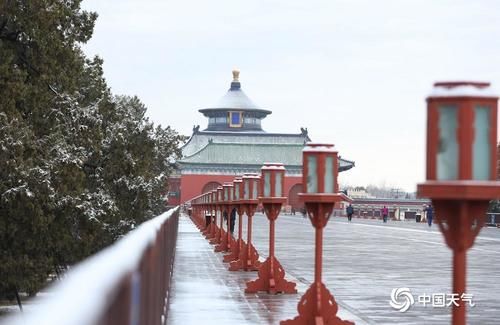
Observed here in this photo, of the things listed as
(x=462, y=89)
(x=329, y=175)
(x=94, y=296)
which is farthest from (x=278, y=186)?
(x=94, y=296)

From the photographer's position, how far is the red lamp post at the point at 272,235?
13.1 m

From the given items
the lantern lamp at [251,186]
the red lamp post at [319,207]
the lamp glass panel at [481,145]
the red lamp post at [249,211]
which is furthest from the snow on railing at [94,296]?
the red lamp post at [249,211]

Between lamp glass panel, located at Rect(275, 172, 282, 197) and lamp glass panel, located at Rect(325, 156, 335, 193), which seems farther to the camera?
lamp glass panel, located at Rect(275, 172, 282, 197)

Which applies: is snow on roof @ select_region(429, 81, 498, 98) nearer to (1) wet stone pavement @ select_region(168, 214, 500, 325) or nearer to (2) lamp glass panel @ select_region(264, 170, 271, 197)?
(1) wet stone pavement @ select_region(168, 214, 500, 325)

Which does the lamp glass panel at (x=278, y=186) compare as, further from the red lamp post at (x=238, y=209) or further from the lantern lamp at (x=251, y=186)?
the red lamp post at (x=238, y=209)

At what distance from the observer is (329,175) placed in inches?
371

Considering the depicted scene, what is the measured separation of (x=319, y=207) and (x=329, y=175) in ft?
1.16

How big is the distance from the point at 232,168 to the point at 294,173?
8.06 metres

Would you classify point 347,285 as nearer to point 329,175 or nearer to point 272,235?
point 272,235

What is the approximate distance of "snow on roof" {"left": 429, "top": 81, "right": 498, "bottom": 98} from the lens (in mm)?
4821

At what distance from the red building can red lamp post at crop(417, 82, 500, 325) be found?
117 m

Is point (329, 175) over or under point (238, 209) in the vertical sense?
over

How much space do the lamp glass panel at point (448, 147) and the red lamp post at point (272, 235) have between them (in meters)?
8.26

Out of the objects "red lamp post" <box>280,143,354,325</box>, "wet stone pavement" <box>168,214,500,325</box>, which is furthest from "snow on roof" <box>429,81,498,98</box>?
"wet stone pavement" <box>168,214,500,325</box>
